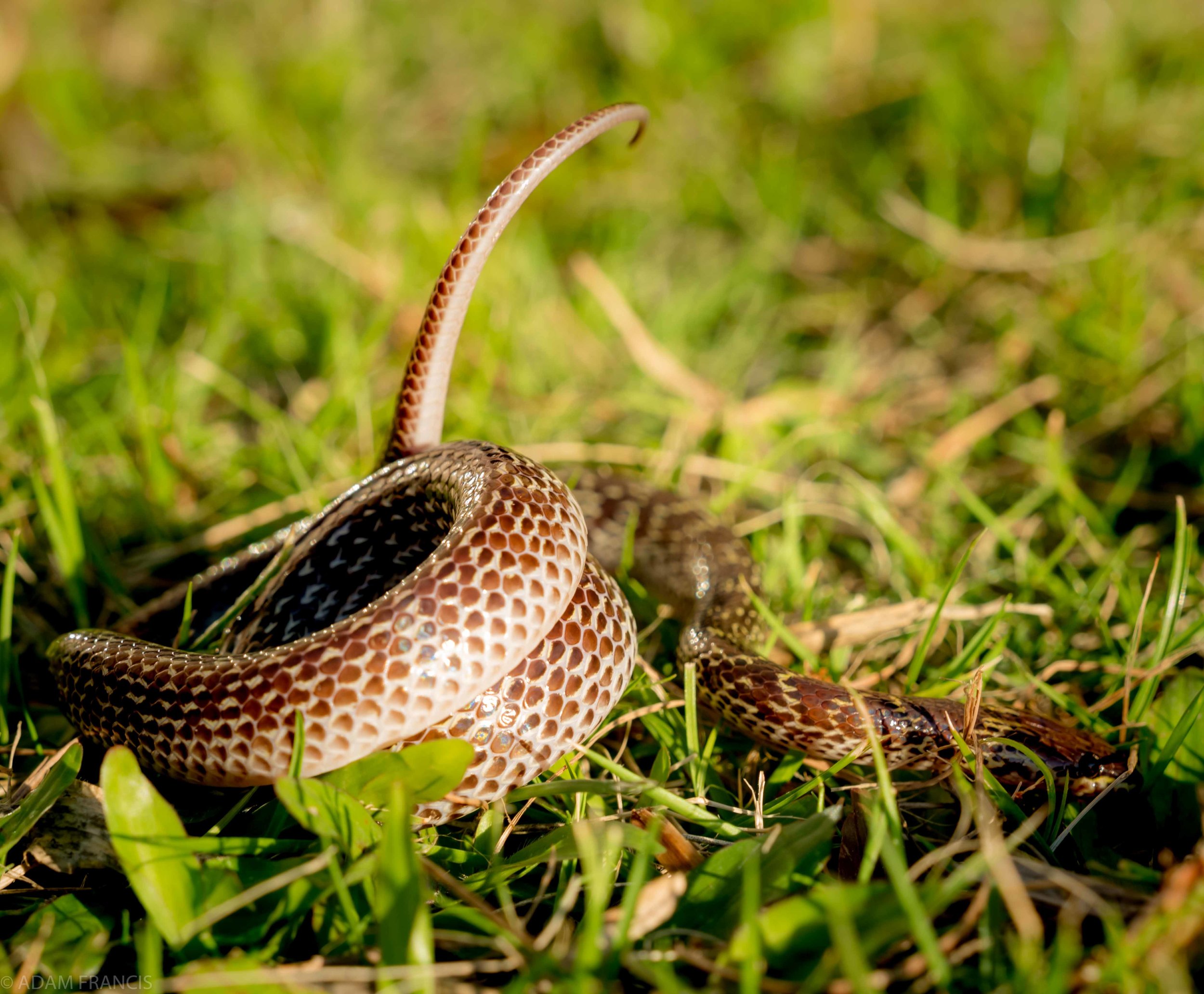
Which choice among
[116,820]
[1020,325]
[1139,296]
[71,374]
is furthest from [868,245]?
[116,820]

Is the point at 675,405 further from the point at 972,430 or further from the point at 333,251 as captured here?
the point at 333,251

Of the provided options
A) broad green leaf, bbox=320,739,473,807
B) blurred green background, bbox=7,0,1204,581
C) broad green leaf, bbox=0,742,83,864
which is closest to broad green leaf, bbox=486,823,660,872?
broad green leaf, bbox=320,739,473,807

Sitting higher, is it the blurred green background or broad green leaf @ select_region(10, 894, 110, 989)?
the blurred green background

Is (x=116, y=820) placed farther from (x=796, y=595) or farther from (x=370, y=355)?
(x=370, y=355)

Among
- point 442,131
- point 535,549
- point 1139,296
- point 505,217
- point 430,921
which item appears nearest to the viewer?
point 430,921

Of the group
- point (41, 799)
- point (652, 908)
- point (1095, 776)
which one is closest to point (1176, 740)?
point (1095, 776)

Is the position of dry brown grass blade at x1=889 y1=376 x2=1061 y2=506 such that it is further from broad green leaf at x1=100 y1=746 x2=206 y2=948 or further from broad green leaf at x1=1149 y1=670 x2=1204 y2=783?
broad green leaf at x1=100 y1=746 x2=206 y2=948
